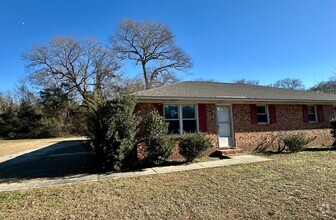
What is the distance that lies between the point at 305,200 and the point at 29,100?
120 feet

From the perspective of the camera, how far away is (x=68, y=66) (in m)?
33.1

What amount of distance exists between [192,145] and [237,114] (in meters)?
3.64

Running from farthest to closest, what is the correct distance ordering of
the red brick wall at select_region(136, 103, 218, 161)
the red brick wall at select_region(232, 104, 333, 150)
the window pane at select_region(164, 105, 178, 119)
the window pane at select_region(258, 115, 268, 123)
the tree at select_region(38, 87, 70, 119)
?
the tree at select_region(38, 87, 70, 119), the window pane at select_region(258, 115, 268, 123), the red brick wall at select_region(232, 104, 333, 150), the window pane at select_region(164, 105, 178, 119), the red brick wall at select_region(136, 103, 218, 161)

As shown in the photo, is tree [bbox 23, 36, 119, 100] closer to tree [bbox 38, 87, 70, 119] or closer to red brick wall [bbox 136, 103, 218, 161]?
tree [bbox 38, 87, 70, 119]

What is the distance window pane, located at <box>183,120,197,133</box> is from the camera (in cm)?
979

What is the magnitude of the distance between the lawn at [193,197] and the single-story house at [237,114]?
11.1 feet

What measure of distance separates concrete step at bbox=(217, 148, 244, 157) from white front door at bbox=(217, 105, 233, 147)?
417mm

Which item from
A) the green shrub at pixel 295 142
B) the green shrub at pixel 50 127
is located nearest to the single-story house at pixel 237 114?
the green shrub at pixel 295 142

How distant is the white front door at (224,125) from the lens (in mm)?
10484

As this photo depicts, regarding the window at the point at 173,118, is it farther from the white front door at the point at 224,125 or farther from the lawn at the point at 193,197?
the lawn at the point at 193,197

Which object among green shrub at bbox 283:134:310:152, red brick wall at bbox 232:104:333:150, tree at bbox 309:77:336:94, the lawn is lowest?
the lawn

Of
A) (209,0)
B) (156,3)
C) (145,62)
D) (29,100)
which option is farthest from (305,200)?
(29,100)

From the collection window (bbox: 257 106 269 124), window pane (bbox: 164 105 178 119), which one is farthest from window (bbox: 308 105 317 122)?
window pane (bbox: 164 105 178 119)

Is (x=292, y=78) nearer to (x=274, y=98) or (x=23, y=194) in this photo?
(x=274, y=98)
